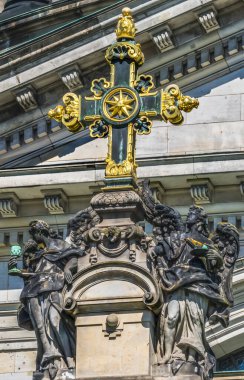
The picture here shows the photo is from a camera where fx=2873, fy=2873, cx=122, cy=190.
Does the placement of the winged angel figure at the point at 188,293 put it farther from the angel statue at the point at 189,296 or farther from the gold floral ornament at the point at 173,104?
the gold floral ornament at the point at 173,104

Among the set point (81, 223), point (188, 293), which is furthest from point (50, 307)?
point (188, 293)

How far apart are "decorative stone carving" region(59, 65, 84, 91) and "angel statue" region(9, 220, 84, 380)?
12.8 metres

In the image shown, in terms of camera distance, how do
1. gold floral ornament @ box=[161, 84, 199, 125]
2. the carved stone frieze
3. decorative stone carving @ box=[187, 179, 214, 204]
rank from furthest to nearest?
decorative stone carving @ box=[187, 179, 214, 204] → gold floral ornament @ box=[161, 84, 199, 125] → the carved stone frieze

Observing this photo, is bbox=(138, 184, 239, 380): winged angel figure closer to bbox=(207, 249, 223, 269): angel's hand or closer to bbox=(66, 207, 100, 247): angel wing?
bbox=(207, 249, 223, 269): angel's hand

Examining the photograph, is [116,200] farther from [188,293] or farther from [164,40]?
[164,40]

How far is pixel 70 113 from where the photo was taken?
3141 cm

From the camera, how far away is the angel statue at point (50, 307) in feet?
98.7

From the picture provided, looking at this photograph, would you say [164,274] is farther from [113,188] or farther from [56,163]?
[56,163]

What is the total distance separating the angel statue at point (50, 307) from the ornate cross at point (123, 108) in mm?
955

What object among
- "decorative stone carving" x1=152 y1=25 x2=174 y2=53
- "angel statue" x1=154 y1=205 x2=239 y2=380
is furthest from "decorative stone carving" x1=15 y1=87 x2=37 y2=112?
"angel statue" x1=154 y1=205 x2=239 y2=380

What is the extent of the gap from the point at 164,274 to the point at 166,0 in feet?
44.7

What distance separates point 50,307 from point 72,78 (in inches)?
532

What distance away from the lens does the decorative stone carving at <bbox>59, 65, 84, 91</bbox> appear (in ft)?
143

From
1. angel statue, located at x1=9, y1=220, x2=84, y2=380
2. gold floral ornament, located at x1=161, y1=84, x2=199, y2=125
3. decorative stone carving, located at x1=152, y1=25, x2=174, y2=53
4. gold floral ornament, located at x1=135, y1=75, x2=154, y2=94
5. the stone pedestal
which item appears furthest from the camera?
decorative stone carving, located at x1=152, y1=25, x2=174, y2=53
